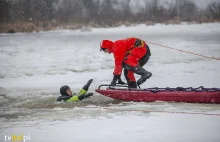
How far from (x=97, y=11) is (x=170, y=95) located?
38.4 m

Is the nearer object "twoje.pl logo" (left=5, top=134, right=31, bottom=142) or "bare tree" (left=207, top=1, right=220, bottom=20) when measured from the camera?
"twoje.pl logo" (left=5, top=134, right=31, bottom=142)

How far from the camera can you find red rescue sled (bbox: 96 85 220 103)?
6.25 meters

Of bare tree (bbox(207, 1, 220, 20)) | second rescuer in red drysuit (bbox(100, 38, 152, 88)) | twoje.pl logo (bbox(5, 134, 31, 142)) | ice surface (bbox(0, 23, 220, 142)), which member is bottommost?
twoje.pl logo (bbox(5, 134, 31, 142))

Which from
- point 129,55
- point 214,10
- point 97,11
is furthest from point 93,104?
point 97,11

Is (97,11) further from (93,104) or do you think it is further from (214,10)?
(93,104)

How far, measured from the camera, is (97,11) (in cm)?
4394

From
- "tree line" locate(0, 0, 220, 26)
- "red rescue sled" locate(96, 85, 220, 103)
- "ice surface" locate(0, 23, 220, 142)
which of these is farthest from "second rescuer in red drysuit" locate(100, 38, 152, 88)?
"tree line" locate(0, 0, 220, 26)

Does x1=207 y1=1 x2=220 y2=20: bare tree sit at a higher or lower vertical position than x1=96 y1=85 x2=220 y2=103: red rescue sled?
higher

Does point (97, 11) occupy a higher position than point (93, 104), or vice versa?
point (97, 11)

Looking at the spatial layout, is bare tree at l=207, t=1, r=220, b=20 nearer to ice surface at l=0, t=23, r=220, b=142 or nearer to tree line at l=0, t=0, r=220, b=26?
tree line at l=0, t=0, r=220, b=26

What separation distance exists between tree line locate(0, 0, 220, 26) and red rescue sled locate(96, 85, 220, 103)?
92.7ft

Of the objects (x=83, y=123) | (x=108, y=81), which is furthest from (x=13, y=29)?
(x=83, y=123)

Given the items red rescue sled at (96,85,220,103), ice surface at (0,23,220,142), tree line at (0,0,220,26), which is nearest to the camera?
ice surface at (0,23,220,142)

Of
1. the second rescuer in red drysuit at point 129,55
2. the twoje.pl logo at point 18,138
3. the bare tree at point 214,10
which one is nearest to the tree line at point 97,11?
the bare tree at point 214,10
